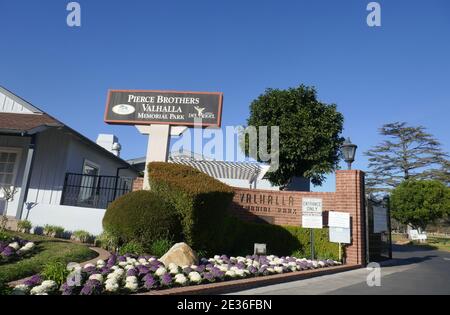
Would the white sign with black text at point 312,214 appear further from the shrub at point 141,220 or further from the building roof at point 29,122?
the building roof at point 29,122

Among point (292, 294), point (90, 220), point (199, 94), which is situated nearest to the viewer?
point (292, 294)

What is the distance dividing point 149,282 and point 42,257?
283 cm

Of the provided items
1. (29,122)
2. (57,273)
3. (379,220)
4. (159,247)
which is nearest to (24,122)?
(29,122)

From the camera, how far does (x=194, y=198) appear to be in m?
8.26

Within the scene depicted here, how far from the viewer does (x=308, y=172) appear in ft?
61.2

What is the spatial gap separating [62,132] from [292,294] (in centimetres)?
1007

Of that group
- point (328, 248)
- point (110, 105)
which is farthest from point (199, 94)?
point (328, 248)

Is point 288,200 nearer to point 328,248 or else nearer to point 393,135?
point 328,248

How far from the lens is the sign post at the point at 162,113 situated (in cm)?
1140

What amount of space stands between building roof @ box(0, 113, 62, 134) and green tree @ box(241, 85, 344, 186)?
1157 cm

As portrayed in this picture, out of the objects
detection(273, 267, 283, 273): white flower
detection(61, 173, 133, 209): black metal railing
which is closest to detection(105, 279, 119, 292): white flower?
detection(273, 267, 283, 273): white flower

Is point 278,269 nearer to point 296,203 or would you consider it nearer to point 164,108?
point 296,203

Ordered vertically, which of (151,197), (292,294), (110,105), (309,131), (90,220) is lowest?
(292,294)

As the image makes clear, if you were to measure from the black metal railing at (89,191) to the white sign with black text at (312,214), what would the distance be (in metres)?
6.15
